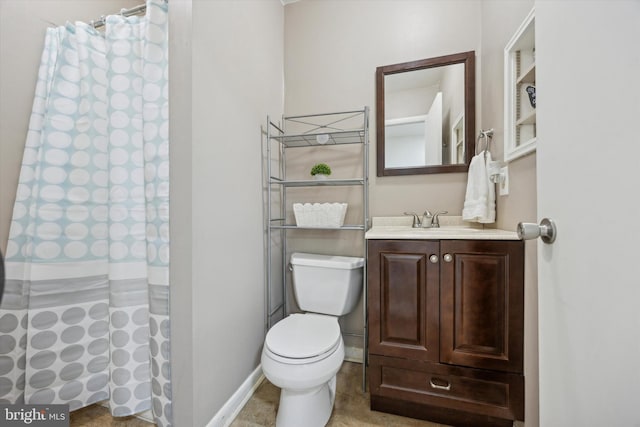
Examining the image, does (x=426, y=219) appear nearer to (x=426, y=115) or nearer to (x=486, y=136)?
(x=486, y=136)

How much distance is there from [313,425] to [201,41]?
172 cm

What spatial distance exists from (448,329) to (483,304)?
190mm

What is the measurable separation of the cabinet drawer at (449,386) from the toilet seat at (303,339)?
260 millimetres

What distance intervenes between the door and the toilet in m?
0.73

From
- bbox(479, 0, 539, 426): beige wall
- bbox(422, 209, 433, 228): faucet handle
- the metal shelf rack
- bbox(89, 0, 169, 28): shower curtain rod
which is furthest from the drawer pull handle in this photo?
bbox(89, 0, 169, 28): shower curtain rod

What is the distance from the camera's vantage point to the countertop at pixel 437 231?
1.12m

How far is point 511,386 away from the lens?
1.08m

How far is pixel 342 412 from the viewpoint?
128 centimetres

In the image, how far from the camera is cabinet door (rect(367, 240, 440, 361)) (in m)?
1.17

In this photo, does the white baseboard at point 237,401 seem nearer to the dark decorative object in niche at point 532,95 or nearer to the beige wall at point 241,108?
the beige wall at point 241,108

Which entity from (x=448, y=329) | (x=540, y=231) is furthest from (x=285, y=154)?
(x=540, y=231)

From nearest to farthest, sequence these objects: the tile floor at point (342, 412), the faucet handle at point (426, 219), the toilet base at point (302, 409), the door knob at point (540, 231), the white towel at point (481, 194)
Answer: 1. the door knob at point (540, 231)
2. the toilet base at point (302, 409)
3. the tile floor at point (342, 412)
4. the white towel at point (481, 194)
5. the faucet handle at point (426, 219)

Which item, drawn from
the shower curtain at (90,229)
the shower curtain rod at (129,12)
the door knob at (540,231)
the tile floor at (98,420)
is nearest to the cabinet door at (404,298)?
the door knob at (540,231)

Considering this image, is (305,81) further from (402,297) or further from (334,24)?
(402,297)
